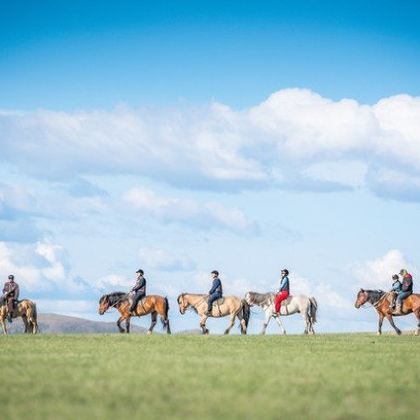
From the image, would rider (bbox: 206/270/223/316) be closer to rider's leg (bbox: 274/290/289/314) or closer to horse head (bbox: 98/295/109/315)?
rider's leg (bbox: 274/290/289/314)

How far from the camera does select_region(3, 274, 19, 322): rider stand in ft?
147

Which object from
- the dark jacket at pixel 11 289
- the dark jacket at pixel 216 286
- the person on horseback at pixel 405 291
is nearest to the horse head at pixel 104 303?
the dark jacket at pixel 11 289

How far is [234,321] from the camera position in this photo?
4462 cm

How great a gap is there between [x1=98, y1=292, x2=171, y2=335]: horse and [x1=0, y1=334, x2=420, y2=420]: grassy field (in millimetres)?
19944

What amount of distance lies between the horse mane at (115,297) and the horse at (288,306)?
6428 millimetres

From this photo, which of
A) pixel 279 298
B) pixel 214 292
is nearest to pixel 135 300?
pixel 214 292

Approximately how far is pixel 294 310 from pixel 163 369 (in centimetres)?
A: 2812

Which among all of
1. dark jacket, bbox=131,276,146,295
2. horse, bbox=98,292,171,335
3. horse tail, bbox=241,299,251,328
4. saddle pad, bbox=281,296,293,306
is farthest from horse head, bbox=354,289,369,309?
dark jacket, bbox=131,276,146,295

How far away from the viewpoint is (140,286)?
44375 millimetres

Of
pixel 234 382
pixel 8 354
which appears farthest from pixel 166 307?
pixel 234 382

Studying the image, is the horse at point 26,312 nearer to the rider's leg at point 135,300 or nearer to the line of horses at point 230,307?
the line of horses at point 230,307

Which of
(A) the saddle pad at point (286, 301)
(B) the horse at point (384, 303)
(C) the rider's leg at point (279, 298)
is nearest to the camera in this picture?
(B) the horse at point (384, 303)

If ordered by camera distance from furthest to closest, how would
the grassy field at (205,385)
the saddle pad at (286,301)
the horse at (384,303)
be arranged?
the saddle pad at (286,301) → the horse at (384,303) → the grassy field at (205,385)

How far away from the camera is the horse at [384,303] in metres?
44.0
